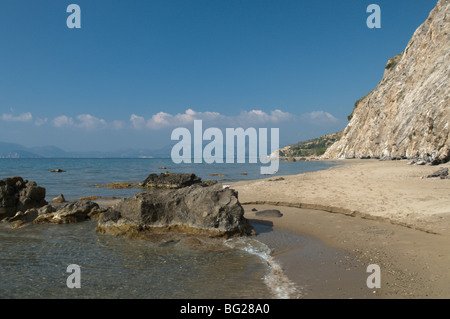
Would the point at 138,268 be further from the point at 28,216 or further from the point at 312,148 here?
the point at 312,148

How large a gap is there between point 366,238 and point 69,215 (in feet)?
36.5

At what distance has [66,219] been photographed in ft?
37.8

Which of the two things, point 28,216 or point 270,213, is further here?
point 270,213

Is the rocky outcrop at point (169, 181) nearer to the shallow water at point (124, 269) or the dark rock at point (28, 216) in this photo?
the dark rock at point (28, 216)

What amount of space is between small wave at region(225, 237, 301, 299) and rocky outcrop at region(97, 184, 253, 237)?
65cm

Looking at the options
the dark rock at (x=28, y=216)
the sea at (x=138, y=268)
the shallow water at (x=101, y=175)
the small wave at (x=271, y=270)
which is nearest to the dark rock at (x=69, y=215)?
the dark rock at (x=28, y=216)

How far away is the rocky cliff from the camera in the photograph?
95.9ft

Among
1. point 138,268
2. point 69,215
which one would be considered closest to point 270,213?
point 138,268

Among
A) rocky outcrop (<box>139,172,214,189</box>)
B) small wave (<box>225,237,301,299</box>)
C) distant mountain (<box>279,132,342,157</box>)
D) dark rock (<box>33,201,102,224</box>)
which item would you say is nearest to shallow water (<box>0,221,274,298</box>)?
small wave (<box>225,237,301,299</box>)

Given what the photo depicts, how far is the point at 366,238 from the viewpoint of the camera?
27.4ft

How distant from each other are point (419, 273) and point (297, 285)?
2532 mm
